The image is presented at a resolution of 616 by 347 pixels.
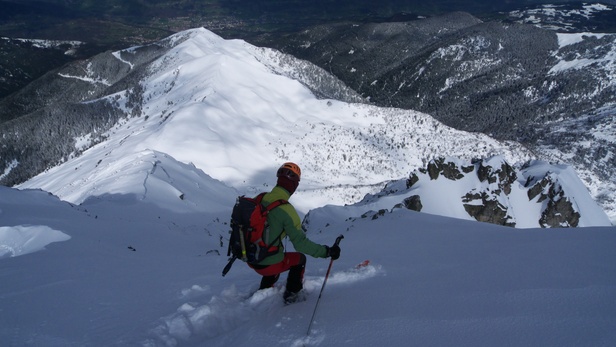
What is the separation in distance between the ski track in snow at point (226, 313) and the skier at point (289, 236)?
349 mm

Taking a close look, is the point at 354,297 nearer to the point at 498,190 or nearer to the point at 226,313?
the point at 226,313

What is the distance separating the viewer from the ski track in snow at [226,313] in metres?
6.17

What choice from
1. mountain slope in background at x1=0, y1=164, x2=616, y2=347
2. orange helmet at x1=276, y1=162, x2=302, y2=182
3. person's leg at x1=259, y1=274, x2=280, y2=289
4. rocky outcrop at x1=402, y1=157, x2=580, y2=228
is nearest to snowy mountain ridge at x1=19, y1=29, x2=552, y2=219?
rocky outcrop at x1=402, y1=157, x2=580, y2=228

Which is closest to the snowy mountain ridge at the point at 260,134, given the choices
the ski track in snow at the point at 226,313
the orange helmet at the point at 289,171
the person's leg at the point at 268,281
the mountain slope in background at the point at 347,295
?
the mountain slope in background at the point at 347,295

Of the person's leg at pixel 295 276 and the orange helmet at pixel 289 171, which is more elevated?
the orange helmet at pixel 289 171

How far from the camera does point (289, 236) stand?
6.58 meters

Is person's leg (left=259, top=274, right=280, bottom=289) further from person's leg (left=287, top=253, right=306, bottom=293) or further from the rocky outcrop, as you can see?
the rocky outcrop

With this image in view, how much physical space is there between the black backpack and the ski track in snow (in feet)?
3.18

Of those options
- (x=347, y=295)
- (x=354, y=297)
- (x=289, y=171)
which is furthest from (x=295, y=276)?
(x=289, y=171)

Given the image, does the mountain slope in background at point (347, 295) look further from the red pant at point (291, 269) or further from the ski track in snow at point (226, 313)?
the red pant at point (291, 269)

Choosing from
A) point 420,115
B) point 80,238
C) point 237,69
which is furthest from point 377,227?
point 420,115

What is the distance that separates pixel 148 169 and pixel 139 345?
26.7 metres

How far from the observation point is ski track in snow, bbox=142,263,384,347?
6.17m

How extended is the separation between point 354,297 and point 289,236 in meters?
1.56
